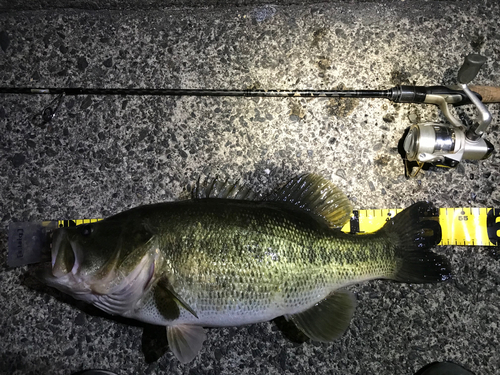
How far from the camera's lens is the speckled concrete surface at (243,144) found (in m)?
2.10

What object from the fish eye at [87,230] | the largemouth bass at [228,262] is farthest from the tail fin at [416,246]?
the fish eye at [87,230]

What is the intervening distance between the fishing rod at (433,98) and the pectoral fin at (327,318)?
898 mm

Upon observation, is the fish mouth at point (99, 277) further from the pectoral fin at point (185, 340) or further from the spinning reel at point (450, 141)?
the spinning reel at point (450, 141)

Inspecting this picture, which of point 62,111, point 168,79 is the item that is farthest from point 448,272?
point 62,111

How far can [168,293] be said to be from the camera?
1.68m

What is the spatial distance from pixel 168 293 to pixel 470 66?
1881 mm

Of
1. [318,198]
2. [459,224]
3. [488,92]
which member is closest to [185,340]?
[318,198]

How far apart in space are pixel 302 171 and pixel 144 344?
54.7 inches

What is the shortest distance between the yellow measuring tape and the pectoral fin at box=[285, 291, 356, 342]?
1.40 ft

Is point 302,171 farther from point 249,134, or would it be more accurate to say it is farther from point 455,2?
point 455,2

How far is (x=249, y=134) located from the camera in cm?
218

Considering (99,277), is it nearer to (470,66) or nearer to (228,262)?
(228,262)

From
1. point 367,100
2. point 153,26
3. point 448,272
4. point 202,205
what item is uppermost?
point 153,26

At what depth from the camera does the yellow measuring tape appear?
206 cm
